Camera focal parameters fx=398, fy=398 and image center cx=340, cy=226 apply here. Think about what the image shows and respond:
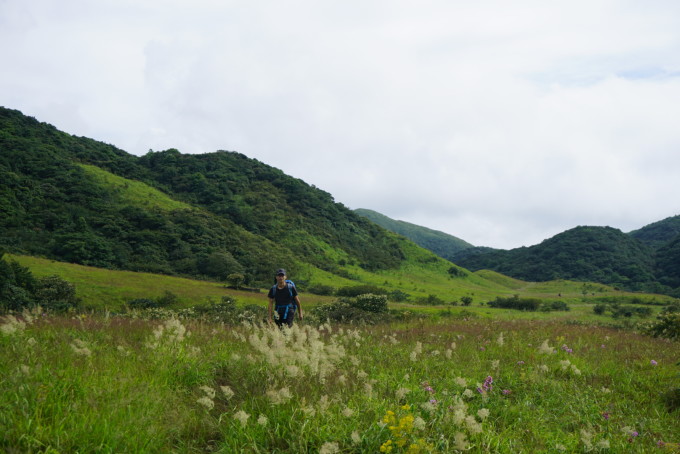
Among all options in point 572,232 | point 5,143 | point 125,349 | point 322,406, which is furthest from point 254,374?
point 572,232

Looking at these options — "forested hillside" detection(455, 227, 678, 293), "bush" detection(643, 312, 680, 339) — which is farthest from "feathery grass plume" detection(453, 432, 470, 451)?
"forested hillside" detection(455, 227, 678, 293)

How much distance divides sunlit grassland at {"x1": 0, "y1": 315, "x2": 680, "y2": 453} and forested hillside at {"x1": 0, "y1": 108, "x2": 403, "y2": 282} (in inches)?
2030

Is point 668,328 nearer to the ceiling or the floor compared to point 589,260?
nearer to the floor

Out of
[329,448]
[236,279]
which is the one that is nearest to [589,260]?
[236,279]

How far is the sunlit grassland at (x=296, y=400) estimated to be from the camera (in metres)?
3.45

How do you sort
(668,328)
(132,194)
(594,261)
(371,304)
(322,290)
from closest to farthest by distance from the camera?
1. (668,328)
2. (371,304)
3. (322,290)
4. (132,194)
5. (594,261)

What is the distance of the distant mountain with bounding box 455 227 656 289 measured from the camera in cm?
11307

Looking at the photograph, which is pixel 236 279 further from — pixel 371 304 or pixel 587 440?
pixel 587 440

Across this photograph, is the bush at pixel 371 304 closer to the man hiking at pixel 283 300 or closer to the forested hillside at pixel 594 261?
the man hiking at pixel 283 300

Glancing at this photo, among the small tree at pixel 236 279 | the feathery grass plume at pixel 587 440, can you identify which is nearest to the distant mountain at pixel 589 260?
the small tree at pixel 236 279

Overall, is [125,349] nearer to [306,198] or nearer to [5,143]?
[5,143]

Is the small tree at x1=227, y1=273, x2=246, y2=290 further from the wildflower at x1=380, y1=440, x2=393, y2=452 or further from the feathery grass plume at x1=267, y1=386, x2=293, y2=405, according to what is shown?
the wildflower at x1=380, y1=440, x2=393, y2=452

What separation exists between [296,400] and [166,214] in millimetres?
77550

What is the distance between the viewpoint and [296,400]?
4.01m
